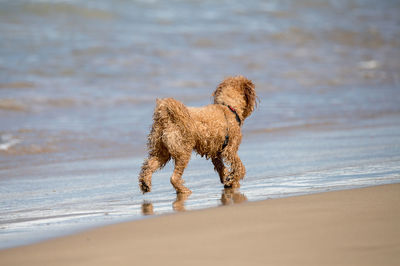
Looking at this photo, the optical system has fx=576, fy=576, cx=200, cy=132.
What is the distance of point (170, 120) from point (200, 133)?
16.7 inches

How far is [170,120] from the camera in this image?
669cm

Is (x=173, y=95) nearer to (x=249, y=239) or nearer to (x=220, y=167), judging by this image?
(x=220, y=167)

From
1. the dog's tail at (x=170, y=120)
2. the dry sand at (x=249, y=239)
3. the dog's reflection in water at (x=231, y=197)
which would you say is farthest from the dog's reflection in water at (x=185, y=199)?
the dog's tail at (x=170, y=120)

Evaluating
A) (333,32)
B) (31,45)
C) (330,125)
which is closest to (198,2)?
(333,32)

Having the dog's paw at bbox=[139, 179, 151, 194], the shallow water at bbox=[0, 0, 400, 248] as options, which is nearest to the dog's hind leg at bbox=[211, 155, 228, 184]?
the shallow water at bbox=[0, 0, 400, 248]

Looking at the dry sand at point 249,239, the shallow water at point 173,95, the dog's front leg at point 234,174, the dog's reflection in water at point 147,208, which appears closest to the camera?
the dry sand at point 249,239

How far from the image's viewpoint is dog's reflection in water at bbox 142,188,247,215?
19.5 feet

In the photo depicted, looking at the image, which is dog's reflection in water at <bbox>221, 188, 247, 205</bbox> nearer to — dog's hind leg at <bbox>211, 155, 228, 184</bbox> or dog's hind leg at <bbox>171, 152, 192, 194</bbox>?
dog's hind leg at <bbox>211, 155, 228, 184</bbox>

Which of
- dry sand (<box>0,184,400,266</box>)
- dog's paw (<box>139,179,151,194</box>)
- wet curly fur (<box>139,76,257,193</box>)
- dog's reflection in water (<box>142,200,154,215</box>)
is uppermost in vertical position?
wet curly fur (<box>139,76,257,193</box>)

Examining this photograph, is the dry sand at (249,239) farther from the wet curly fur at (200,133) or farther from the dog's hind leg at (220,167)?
the dog's hind leg at (220,167)

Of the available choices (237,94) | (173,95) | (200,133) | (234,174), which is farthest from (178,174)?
(173,95)

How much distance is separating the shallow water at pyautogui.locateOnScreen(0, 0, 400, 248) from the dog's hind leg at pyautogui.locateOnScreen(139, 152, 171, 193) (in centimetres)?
17

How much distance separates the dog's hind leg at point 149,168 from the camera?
6.68m

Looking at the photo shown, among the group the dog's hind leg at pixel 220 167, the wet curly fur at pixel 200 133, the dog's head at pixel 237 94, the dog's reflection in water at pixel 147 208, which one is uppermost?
the dog's head at pixel 237 94
